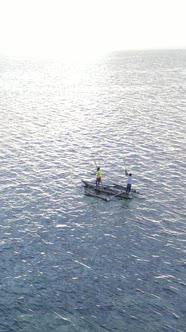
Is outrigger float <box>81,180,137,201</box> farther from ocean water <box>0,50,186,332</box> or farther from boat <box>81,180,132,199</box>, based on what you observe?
ocean water <box>0,50,186,332</box>

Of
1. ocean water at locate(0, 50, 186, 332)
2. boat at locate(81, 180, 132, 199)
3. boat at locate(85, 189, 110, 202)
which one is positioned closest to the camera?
ocean water at locate(0, 50, 186, 332)

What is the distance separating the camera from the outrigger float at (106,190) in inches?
1780

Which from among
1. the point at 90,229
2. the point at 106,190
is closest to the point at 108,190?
the point at 106,190

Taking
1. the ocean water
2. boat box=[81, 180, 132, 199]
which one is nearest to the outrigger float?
boat box=[81, 180, 132, 199]

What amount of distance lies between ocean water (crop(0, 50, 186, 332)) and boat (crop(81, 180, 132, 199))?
816 millimetres

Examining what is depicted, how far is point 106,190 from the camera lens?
1825 inches

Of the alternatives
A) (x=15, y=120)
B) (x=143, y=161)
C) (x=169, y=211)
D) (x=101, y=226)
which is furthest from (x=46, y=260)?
(x=15, y=120)

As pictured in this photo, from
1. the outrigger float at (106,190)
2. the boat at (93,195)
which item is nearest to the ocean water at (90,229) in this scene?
the boat at (93,195)

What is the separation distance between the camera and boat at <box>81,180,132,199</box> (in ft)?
148

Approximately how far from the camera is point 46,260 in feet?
108

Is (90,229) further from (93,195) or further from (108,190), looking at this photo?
(108,190)

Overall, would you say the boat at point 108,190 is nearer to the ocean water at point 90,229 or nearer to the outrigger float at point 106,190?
the outrigger float at point 106,190

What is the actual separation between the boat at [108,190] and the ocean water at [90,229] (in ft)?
2.68

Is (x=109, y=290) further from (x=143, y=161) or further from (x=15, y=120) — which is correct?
(x=15, y=120)
